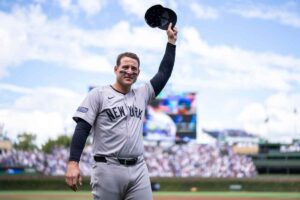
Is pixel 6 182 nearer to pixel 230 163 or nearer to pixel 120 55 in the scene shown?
pixel 230 163

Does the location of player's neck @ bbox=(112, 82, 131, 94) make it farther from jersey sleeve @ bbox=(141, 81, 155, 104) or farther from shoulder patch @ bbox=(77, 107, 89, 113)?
shoulder patch @ bbox=(77, 107, 89, 113)

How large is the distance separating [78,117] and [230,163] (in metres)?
48.0

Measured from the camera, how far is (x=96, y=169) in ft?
14.3

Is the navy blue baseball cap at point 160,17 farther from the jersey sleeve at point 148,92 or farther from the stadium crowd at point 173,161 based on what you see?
the stadium crowd at point 173,161

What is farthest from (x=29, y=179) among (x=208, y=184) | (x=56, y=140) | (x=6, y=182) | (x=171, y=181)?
(x=56, y=140)

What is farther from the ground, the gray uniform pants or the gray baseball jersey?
the gray baseball jersey

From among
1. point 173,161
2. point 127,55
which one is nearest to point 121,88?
→ point 127,55

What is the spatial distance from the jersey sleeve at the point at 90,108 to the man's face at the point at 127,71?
244mm

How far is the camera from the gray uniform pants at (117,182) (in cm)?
429

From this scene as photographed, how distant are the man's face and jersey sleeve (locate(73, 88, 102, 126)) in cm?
24

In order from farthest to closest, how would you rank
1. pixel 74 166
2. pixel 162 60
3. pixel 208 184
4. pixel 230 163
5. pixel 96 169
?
pixel 230 163
pixel 208 184
pixel 162 60
pixel 96 169
pixel 74 166

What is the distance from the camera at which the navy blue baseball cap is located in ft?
16.5

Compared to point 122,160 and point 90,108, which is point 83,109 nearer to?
point 90,108

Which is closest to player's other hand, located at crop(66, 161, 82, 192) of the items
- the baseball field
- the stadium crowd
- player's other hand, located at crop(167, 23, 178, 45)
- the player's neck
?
the player's neck
